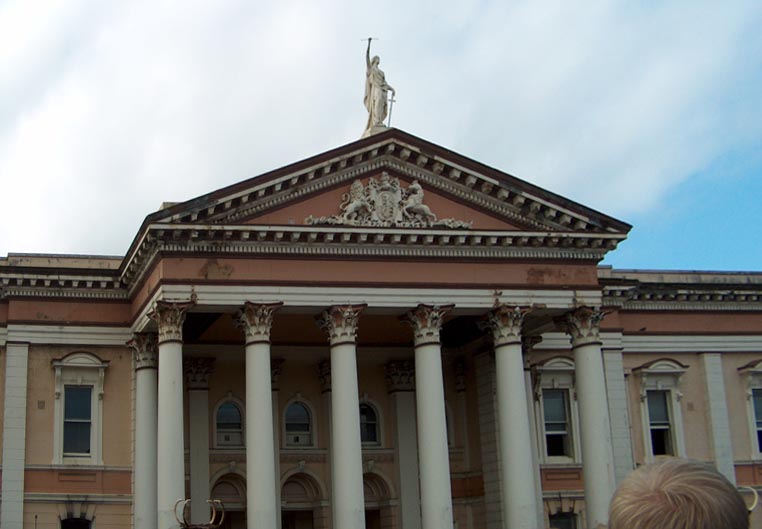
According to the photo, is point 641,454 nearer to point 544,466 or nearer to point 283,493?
point 544,466

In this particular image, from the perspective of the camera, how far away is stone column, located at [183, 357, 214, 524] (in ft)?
103

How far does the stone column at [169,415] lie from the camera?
25.8 metres

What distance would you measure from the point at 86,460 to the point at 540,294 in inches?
499

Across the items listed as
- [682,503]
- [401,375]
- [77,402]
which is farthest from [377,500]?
[682,503]

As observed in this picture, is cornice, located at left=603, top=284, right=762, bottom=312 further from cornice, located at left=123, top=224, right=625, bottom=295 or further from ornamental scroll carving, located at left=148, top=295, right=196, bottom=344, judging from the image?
ornamental scroll carving, located at left=148, top=295, right=196, bottom=344

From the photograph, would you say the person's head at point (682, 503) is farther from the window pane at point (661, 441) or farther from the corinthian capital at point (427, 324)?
the window pane at point (661, 441)

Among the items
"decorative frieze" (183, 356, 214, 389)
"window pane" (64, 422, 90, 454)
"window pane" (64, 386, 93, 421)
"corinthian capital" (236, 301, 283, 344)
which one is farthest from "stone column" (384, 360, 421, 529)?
"window pane" (64, 422, 90, 454)

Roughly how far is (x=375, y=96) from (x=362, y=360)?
26.9 feet

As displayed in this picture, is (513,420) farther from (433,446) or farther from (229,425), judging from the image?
(229,425)

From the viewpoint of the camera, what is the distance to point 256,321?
2695 centimetres

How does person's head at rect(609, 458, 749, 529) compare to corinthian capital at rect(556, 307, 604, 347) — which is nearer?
person's head at rect(609, 458, 749, 529)

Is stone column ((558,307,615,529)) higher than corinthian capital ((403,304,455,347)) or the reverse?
the reverse

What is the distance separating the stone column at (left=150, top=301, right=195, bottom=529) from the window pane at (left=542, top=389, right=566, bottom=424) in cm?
1287

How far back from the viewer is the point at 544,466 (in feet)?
112
